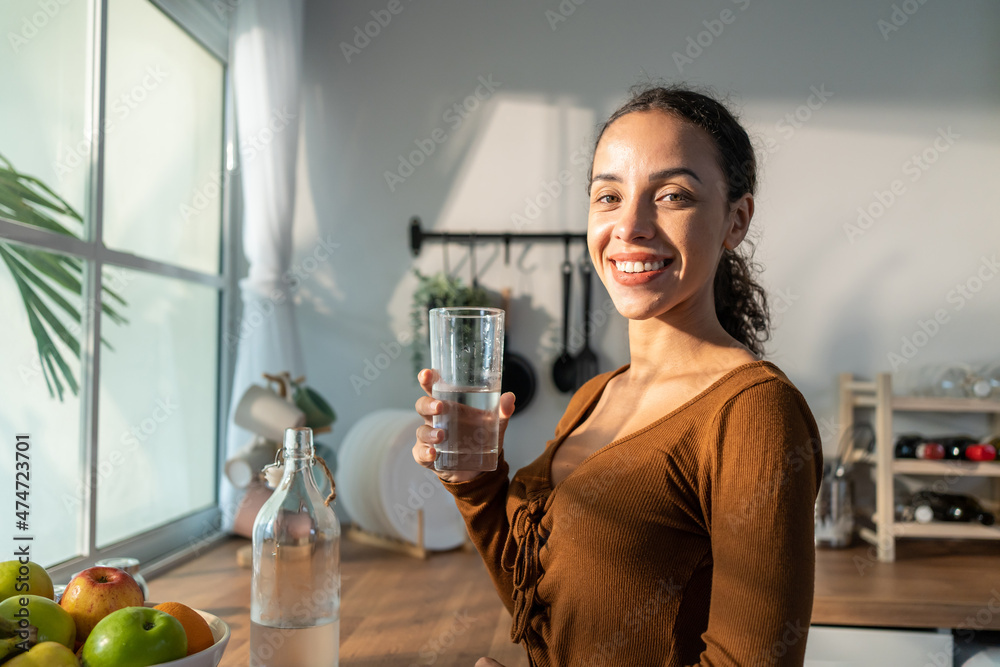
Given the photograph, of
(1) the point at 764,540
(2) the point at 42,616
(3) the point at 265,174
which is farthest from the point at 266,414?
(1) the point at 764,540

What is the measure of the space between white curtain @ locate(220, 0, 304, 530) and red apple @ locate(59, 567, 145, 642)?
51.2 inches

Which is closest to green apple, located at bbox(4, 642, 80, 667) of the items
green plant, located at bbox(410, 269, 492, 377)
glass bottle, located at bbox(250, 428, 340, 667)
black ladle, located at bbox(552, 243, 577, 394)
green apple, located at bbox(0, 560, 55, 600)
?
green apple, located at bbox(0, 560, 55, 600)

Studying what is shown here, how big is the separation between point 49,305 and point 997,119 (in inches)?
98.7

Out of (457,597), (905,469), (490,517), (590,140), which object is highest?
(590,140)

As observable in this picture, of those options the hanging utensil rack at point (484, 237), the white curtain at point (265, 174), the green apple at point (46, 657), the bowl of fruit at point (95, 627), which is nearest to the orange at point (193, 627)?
the bowl of fruit at point (95, 627)

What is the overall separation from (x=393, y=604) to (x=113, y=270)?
981 mm

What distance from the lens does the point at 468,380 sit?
798 millimetres

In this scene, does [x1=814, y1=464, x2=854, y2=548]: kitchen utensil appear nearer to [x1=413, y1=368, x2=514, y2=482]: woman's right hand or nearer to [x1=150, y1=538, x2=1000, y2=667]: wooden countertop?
[x1=150, y1=538, x2=1000, y2=667]: wooden countertop

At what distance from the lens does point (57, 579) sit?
1460 mm

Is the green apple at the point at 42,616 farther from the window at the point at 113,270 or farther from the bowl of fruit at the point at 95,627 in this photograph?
the window at the point at 113,270

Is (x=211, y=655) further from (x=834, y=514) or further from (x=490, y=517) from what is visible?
(x=834, y=514)

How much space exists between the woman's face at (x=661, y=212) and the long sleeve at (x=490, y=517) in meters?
0.28

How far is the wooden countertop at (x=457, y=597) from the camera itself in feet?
3.91

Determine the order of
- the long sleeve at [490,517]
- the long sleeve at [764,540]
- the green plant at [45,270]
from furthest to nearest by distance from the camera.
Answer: the green plant at [45,270] → the long sleeve at [490,517] → the long sleeve at [764,540]
